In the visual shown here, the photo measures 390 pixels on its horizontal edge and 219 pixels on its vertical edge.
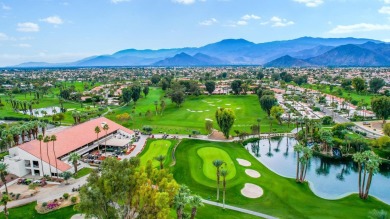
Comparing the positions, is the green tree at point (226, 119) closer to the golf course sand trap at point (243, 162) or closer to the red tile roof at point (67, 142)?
the golf course sand trap at point (243, 162)

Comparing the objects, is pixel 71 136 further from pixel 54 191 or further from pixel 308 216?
pixel 308 216

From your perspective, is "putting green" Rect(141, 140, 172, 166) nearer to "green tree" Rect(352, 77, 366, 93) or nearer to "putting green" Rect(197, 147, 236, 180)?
"putting green" Rect(197, 147, 236, 180)

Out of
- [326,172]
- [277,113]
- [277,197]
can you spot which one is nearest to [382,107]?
[277,113]

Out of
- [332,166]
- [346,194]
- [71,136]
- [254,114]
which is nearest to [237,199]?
[346,194]

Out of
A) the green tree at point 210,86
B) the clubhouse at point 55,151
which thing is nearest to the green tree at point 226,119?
the clubhouse at point 55,151

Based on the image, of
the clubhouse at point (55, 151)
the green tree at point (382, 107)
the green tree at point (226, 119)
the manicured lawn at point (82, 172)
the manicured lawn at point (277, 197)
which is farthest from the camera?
the green tree at point (382, 107)

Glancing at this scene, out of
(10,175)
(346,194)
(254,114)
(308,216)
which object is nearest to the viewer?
(308,216)
